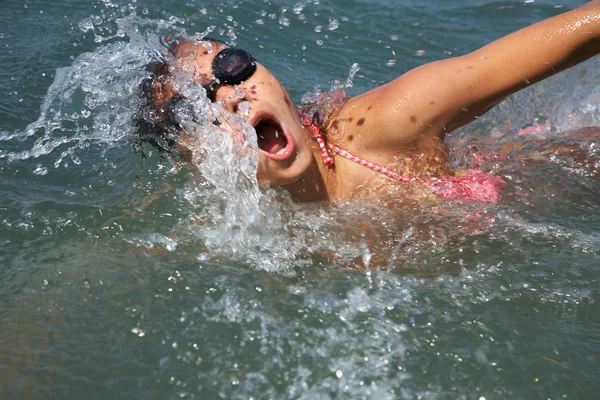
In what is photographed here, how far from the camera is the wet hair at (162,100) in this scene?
3.38 m

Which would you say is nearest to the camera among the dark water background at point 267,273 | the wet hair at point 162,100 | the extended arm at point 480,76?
the dark water background at point 267,273

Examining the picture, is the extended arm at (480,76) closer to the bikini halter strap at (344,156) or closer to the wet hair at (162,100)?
the bikini halter strap at (344,156)

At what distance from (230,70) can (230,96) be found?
0.42 ft

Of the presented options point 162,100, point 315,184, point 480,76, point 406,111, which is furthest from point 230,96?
point 480,76

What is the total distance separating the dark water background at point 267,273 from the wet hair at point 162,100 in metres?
0.18

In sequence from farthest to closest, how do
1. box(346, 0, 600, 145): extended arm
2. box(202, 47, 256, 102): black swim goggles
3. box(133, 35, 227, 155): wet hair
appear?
box(133, 35, 227, 155): wet hair < box(202, 47, 256, 102): black swim goggles < box(346, 0, 600, 145): extended arm

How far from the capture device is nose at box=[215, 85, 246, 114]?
124 inches

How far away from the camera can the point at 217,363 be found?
2.52m

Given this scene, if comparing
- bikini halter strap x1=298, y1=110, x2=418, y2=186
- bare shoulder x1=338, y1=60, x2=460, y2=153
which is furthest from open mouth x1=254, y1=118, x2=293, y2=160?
bare shoulder x1=338, y1=60, x2=460, y2=153

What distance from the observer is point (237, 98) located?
3.14m

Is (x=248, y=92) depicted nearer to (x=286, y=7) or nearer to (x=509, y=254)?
(x=509, y=254)

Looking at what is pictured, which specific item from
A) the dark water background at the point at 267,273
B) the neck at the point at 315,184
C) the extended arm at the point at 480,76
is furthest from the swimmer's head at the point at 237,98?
the extended arm at the point at 480,76

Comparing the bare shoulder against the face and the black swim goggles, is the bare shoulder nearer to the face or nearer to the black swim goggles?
the face

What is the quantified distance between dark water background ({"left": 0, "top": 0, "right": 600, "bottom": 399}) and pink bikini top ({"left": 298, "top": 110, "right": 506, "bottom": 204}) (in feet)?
0.27
